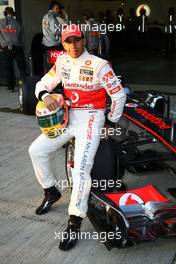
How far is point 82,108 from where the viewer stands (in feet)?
11.1

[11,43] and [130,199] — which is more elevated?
[11,43]

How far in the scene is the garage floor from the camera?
3.07 metres

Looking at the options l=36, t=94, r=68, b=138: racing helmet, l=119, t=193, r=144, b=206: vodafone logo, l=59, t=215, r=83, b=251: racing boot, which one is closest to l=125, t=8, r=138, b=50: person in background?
l=36, t=94, r=68, b=138: racing helmet

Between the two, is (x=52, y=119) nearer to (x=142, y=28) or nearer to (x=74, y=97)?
(x=74, y=97)

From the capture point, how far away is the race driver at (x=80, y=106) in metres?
3.19

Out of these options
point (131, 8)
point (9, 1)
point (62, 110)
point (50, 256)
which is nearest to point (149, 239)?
point (50, 256)

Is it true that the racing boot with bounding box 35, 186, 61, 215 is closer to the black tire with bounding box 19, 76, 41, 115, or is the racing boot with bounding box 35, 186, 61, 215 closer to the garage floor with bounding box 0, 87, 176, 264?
the garage floor with bounding box 0, 87, 176, 264

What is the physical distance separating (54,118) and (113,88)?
55 cm

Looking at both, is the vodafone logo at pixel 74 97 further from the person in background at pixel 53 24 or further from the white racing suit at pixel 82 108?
the person in background at pixel 53 24

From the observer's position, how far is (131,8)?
18.9m

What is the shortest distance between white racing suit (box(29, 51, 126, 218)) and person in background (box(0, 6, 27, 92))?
6002 millimetres

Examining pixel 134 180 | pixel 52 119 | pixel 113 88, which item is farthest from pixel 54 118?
pixel 134 180

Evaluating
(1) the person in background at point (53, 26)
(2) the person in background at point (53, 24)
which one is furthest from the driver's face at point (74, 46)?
(2) the person in background at point (53, 24)

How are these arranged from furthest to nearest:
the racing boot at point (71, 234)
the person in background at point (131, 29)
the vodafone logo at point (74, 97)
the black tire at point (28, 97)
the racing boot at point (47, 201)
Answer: the person in background at point (131, 29) < the black tire at point (28, 97) < the racing boot at point (47, 201) < the vodafone logo at point (74, 97) < the racing boot at point (71, 234)
